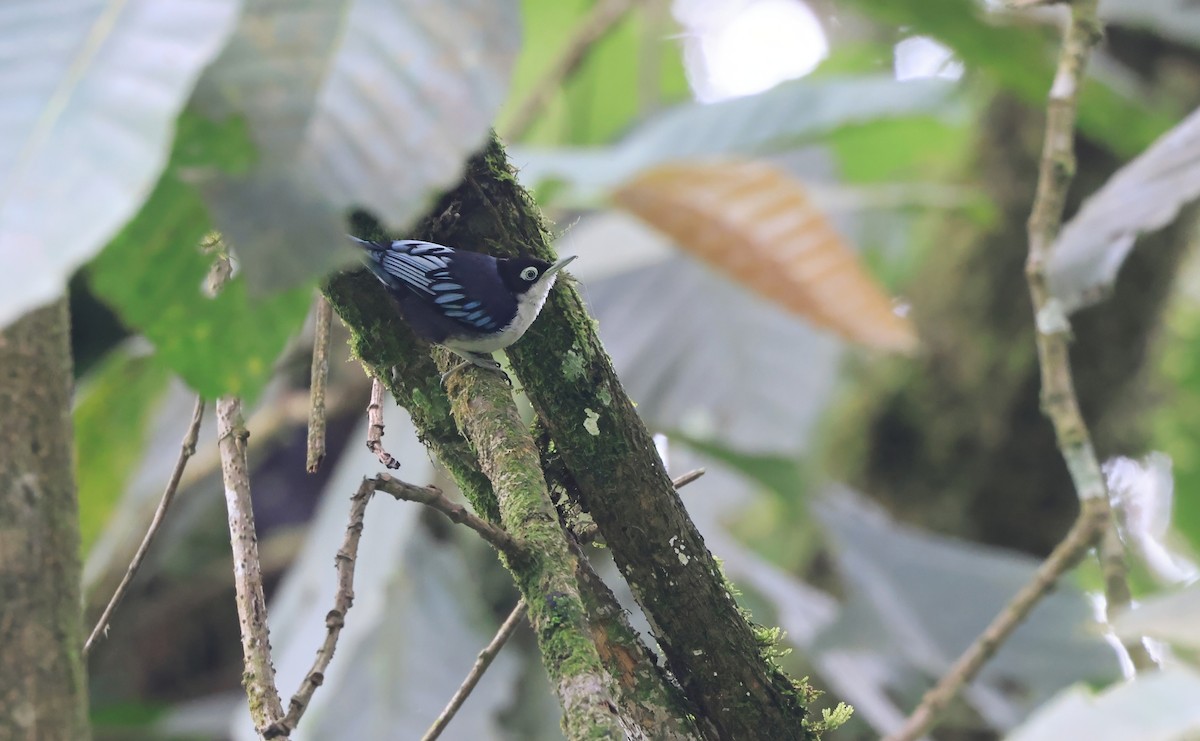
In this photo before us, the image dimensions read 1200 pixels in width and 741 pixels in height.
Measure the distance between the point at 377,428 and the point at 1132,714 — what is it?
1.01 m

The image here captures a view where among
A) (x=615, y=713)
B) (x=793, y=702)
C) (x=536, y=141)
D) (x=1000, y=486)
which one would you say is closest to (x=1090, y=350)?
(x=1000, y=486)

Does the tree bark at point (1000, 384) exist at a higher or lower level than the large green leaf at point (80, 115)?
lower

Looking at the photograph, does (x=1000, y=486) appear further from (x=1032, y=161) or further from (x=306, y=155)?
(x=306, y=155)

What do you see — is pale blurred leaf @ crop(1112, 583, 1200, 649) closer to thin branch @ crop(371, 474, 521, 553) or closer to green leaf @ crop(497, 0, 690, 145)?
thin branch @ crop(371, 474, 521, 553)

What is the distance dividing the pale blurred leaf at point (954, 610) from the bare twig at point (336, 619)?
2575 millimetres

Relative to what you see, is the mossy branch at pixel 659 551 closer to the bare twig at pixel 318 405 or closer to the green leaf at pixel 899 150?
the bare twig at pixel 318 405

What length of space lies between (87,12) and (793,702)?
3.61 ft

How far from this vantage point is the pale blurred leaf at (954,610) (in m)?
3.76

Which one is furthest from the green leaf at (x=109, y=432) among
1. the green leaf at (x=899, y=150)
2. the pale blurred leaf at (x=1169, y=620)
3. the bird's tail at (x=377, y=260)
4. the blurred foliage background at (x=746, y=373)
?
the green leaf at (x=899, y=150)

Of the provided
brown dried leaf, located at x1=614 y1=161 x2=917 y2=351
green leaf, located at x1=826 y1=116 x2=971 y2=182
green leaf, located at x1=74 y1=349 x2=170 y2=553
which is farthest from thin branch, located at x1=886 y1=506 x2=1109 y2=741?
green leaf, located at x1=826 y1=116 x2=971 y2=182

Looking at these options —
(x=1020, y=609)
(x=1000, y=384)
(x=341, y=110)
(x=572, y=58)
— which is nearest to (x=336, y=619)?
(x=341, y=110)

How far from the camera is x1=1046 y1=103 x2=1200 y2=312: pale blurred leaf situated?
212 centimetres

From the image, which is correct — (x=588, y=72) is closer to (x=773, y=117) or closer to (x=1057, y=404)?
(x=773, y=117)

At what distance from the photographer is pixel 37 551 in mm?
2023
